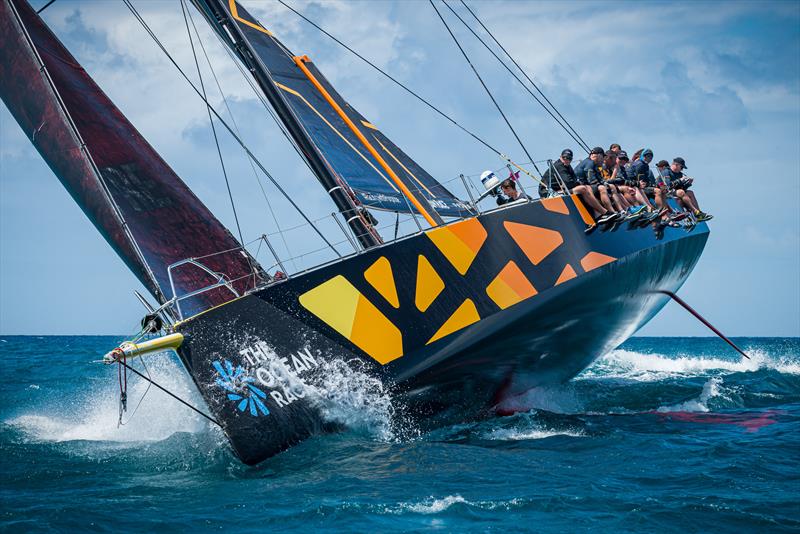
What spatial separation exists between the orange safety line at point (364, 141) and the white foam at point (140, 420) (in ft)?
9.36

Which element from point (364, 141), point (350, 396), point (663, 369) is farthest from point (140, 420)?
point (663, 369)

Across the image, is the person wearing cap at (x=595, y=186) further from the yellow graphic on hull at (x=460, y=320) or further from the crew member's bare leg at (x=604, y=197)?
the yellow graphic on hull at (x=460, y=320)

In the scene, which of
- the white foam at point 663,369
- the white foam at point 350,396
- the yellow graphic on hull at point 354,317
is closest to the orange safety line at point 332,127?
the yellow graphic on hull at point 354,317

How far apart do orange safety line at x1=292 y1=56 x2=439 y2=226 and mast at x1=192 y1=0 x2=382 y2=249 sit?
598 millimetres

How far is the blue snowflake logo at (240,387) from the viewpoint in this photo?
621 cm

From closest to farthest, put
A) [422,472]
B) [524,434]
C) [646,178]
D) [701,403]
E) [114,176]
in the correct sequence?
[422,472]
[524,434]
[114,176]
[701,403]
[646,178]

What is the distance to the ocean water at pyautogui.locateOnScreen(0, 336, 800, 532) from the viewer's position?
15.9ft

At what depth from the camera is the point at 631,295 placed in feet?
33.5

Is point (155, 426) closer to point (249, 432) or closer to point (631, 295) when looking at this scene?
point (249, 432)

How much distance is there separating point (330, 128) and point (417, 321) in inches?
132

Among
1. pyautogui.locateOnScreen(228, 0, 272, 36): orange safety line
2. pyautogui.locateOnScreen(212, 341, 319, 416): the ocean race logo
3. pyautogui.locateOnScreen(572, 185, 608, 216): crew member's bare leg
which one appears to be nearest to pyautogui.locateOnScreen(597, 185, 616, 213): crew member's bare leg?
pyautogui.locateOnScreen(572, 185, 608, 216): crew member's bare leg

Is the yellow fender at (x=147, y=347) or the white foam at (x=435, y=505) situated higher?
the yellow fender at (x=147, y=347)

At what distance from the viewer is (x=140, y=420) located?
861 centimetres

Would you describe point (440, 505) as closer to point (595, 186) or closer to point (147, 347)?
point (147, 347)
